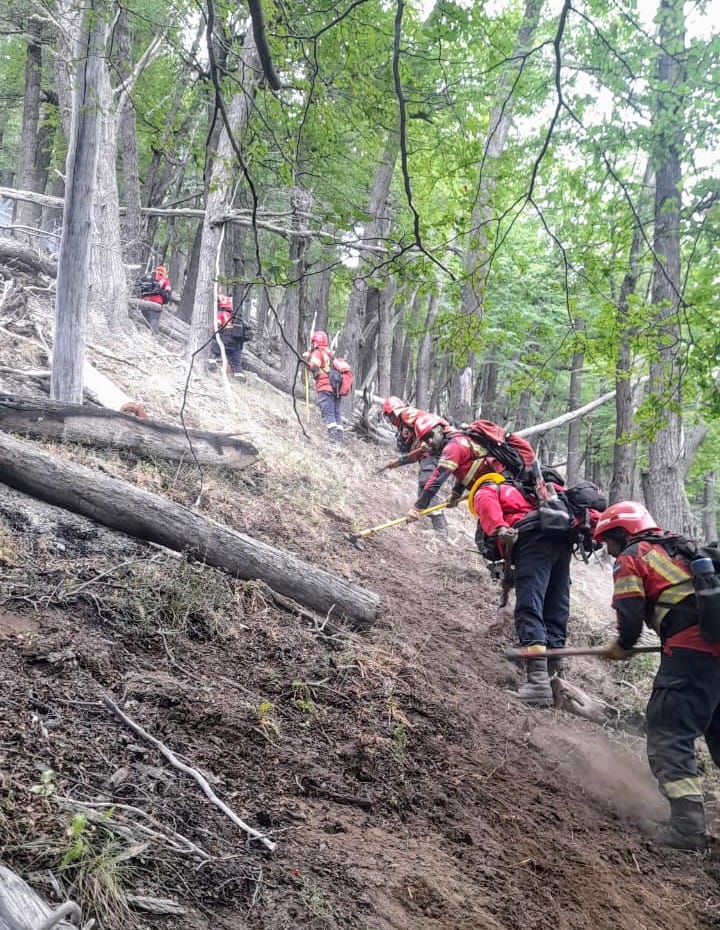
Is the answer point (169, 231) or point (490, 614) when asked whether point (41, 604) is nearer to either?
point (490, 614)

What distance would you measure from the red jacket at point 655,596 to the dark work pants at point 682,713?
0.36 feet

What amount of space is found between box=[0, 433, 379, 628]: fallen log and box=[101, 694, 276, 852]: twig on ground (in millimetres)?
1925

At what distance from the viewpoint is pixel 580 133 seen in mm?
5273

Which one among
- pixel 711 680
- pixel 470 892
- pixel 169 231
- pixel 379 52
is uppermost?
pixel 169 231

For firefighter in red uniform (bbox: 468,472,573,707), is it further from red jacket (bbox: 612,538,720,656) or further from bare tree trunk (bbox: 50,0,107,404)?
bare tree trunk (bbox: 50,0,107,404)

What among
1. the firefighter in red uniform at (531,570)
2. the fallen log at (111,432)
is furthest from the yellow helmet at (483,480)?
the fallen log at (111,432)

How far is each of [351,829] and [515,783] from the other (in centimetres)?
139

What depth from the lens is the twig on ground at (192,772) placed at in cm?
246

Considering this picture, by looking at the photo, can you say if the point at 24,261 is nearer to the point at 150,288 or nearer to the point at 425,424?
the point at 150,288

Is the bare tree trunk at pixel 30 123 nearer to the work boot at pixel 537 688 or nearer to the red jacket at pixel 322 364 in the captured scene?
the red jacket at pixel 322 364

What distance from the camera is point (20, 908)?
1.61 m

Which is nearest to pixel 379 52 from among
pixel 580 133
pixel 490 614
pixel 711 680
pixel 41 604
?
pixel 580 133

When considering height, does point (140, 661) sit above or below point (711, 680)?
below

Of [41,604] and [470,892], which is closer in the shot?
[470,892]
